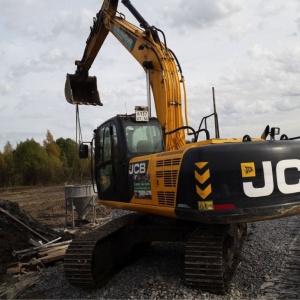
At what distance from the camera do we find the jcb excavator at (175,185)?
15.8 ft

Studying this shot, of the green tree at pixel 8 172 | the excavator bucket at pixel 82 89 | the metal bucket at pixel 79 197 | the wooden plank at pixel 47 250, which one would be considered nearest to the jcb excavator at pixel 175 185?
the wooden plank at pixel 47 250

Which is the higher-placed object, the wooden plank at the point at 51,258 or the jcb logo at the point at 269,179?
the jcb logo at the point at 269,179

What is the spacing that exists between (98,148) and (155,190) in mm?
2014

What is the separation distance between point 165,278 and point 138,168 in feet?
5.09

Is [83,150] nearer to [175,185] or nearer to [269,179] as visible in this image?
[175,185]

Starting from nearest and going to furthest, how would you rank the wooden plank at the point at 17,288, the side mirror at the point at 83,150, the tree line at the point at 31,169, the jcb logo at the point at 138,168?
the jcb logo at the point at 138,168 < the wooden plank at the point at 17,288 < the side mirror at the point at 83,150 < the tree line at the point at 31,169

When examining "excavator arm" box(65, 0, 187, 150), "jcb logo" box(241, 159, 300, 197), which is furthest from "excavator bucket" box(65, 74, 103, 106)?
"jcb logo" box(241, 159, 300, 197)

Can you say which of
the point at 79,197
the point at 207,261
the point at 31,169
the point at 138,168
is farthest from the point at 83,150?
the point at 31,169

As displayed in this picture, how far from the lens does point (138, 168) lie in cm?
585

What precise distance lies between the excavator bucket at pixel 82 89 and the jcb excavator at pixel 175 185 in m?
2.51

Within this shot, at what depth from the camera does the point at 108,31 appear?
976 centimetres

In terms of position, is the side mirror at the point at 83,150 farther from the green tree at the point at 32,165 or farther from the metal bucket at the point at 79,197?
the green tree at the point at 32,165

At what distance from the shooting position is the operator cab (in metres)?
6.25

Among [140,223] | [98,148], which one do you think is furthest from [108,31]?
[140,223]
